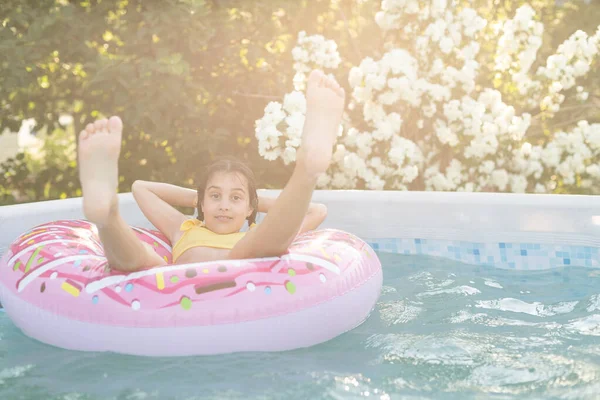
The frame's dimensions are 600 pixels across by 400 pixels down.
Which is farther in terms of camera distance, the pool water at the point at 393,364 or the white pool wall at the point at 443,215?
the white pool wall at the point at 443,215

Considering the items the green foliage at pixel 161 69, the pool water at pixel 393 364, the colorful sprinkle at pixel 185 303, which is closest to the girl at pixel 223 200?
the colorful sprinkle at pixel 185 303

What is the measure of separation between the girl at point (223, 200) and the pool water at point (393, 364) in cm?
40

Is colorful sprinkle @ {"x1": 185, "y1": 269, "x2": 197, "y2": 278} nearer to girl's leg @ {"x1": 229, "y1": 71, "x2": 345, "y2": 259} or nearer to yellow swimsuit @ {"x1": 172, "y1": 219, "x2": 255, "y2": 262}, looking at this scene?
girl's leg @ {"x1": 229, "y1": 71, "x2": 345, "y2": 259}

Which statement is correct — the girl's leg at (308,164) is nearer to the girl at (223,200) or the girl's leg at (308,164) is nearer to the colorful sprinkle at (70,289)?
the girl at (223,200)

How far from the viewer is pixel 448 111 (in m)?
5.11

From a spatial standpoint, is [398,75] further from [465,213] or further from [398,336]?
[398,336]

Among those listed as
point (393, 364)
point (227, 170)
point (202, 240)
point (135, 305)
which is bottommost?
point (393, 364)

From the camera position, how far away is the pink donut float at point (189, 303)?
267 centimetres

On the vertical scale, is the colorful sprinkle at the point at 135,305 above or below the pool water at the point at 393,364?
above

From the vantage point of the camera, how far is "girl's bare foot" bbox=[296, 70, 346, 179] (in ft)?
8.23

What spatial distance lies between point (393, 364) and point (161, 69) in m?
3.26

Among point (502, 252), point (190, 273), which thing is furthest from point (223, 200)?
point (502, 252)

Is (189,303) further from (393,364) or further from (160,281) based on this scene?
(393,364)

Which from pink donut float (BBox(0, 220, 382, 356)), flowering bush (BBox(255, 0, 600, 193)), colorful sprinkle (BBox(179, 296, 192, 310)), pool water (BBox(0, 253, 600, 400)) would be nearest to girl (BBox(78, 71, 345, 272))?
pink donut float (BBox(0, 220, 382, 356))
